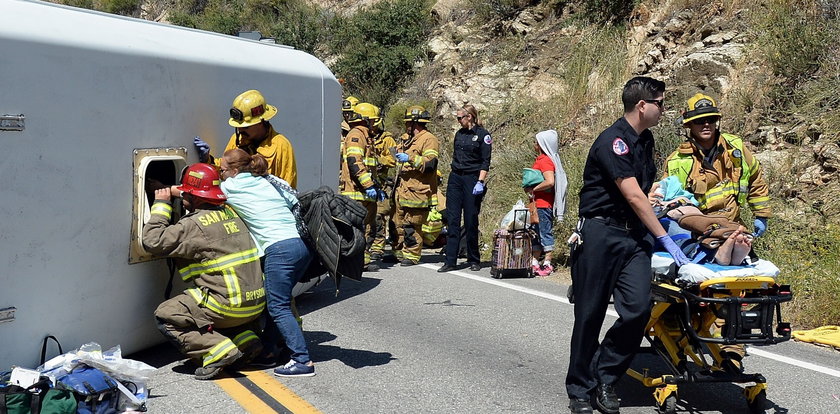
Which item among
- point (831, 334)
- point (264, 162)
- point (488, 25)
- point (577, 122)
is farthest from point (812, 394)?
point (488, 25)

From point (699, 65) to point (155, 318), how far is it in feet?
35.7

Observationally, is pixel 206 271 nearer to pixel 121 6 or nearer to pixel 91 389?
pixel 91 389

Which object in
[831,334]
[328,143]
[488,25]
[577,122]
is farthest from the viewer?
[488,25]

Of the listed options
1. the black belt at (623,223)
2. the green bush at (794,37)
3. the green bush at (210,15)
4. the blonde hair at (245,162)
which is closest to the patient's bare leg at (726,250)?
the black belt at (623,223)

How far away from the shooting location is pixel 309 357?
5.99 metres

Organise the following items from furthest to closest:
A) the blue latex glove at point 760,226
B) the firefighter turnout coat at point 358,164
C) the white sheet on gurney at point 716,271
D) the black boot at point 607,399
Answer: the firefighter turnout coat at point 358,164 → the blue latex glove at point 760,226 → the black boot at point 607,399 → the white sheet on gurney at point 716,271

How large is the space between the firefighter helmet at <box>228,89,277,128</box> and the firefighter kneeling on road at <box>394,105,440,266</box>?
4.18 m

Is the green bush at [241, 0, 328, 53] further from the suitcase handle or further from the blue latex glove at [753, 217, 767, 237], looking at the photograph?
the blue latex glove at [753, 217, 767, 237]

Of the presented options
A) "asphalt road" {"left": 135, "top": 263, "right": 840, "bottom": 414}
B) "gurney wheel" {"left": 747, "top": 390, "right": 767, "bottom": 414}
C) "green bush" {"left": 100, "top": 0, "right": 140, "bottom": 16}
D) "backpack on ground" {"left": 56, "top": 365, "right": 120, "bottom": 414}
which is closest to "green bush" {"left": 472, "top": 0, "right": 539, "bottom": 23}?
"asphalt road" {"left": 135, "top": 263, "right": 840, "bottom": 414}

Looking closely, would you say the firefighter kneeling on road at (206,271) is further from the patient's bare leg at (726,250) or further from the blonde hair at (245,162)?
the patient's bare leg at (726,250)

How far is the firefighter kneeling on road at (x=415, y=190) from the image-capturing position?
10664 millimetres

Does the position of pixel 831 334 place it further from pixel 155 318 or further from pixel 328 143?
pixel 155 318

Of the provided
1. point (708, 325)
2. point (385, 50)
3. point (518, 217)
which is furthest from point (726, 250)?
point (385, 50)

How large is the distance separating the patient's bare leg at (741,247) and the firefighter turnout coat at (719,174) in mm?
1020
